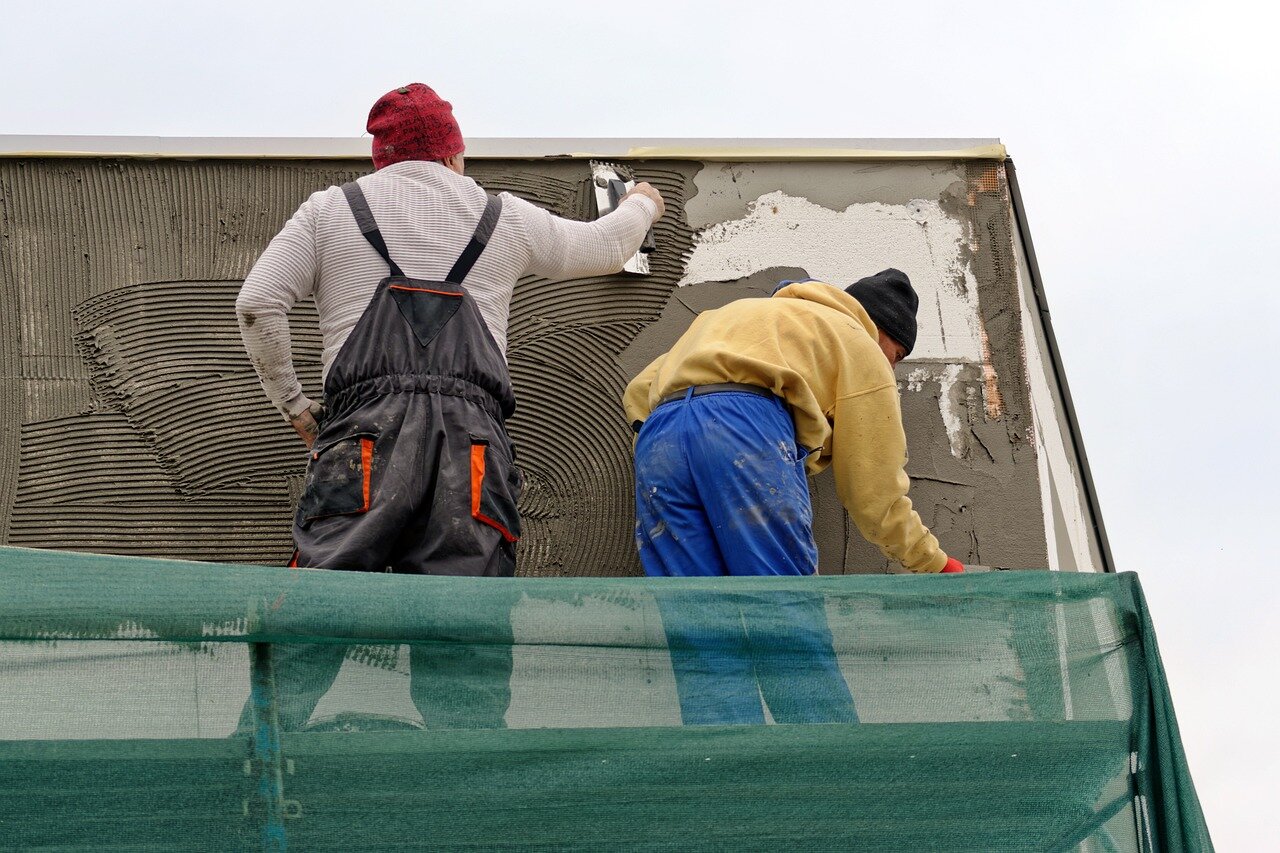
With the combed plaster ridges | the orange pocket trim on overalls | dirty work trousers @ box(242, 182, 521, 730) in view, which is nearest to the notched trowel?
the combed plaster ridges

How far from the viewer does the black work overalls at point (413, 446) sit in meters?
3.11

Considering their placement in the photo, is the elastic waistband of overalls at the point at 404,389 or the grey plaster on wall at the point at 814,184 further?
the grey plaster on wall at the point at 814,184

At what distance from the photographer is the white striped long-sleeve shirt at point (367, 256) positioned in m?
3.33

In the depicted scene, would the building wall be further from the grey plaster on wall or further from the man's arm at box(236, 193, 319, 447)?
the man's arm at box(236, 193, 319, 447)

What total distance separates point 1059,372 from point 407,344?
2.67 m

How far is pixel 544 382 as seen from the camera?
458 cm

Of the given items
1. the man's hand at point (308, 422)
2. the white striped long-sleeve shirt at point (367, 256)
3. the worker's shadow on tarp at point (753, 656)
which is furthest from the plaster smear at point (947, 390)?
the worker's shadow on tarp at point (753, 656)

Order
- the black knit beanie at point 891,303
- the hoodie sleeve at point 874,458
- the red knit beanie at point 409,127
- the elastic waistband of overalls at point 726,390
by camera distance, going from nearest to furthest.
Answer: the red knit beanie at point 409,127
the elastic waistband of overalls at point 726,390
the hoodie sleeve at point 874,458
the black knit beanie at point 891,303

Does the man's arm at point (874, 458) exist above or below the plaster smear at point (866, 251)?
below

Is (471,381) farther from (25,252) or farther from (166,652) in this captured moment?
(25,252)

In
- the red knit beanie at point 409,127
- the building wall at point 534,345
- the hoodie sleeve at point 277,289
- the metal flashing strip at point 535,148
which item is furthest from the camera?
the metal flashing strip at point 535,148

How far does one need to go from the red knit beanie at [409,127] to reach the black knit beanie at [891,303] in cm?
135

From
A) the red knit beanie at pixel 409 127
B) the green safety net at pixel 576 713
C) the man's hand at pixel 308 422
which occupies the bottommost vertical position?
the green safety net at pixel 576 713

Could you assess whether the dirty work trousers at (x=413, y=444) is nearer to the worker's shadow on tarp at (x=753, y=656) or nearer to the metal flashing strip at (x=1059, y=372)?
the worker's shadow on tarp at (x=753, y=656)
